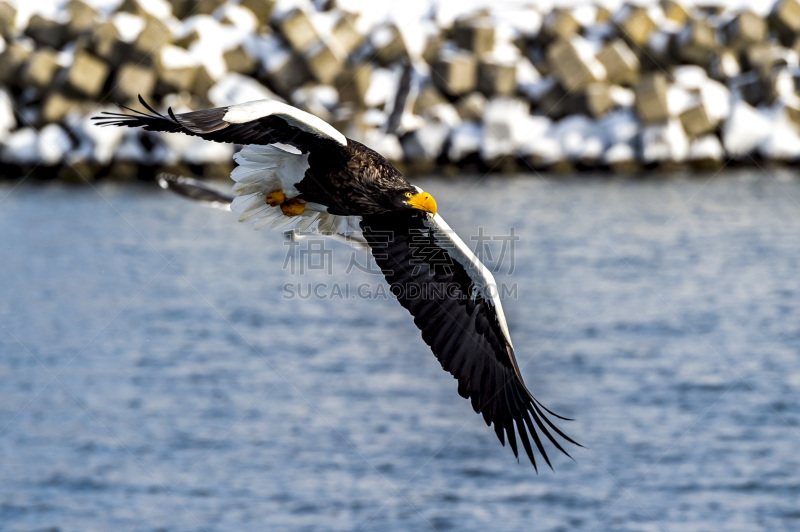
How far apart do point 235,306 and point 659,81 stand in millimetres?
8978

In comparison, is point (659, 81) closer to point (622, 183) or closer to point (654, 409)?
point (622, 183)

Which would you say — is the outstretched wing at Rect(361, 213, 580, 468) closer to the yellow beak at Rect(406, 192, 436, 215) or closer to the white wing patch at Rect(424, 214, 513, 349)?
the white wing patch at Rect(424, 214, 513, 349)

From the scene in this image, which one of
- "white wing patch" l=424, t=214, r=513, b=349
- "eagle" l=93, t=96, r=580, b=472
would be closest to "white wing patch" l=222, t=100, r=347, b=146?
"eagle" l=93, t=96, r=580, b=472

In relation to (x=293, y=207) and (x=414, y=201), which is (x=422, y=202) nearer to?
(x=414, y=201)

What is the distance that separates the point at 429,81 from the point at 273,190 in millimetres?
15653

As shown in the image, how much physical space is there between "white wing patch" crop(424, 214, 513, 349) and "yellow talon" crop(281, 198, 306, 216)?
0.77m

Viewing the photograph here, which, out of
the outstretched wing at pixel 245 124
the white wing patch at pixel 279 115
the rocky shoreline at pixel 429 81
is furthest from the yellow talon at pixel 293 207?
the rocky shoreline at pixel 429 81

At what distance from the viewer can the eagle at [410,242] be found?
6.51m

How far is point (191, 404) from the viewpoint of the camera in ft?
46.2

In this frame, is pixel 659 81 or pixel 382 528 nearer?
pixel 382 528

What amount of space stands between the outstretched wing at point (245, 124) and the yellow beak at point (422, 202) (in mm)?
481

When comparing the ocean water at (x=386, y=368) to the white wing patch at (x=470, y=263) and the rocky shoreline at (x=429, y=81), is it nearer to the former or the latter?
the rocky shoreline at (x=429, y=81)

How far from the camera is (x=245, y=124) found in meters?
5.85

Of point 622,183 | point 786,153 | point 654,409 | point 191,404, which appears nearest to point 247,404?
point 191,404
